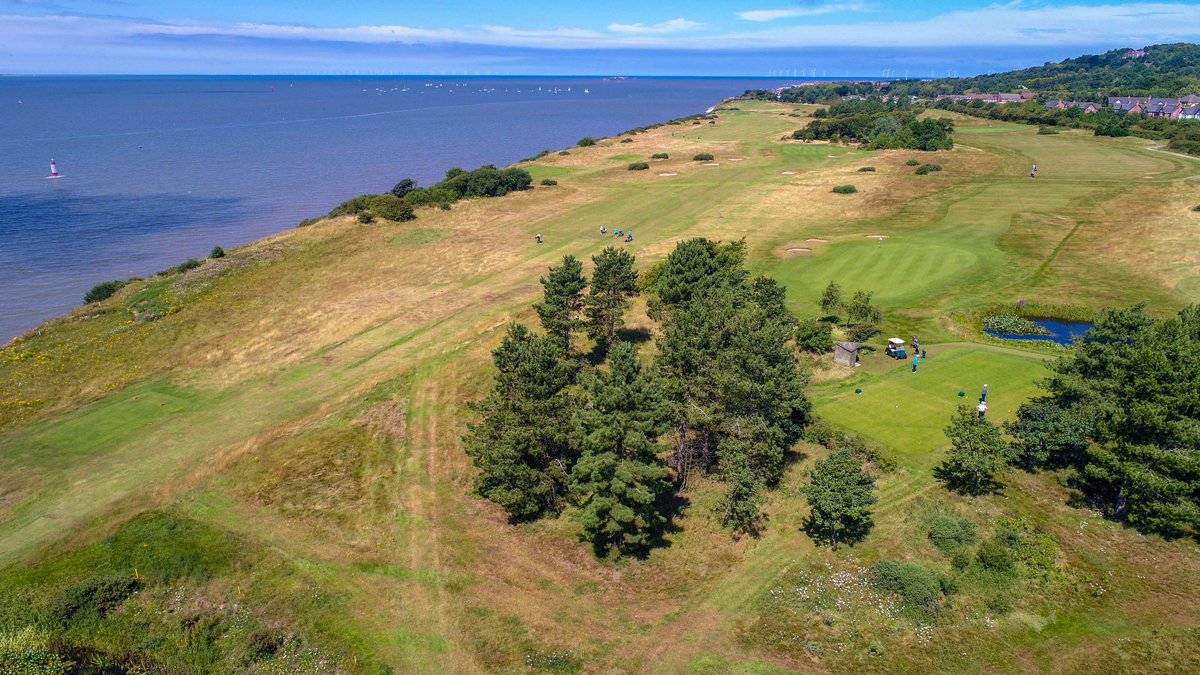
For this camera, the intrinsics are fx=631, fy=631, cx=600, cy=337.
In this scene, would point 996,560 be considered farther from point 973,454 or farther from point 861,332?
point 861,332

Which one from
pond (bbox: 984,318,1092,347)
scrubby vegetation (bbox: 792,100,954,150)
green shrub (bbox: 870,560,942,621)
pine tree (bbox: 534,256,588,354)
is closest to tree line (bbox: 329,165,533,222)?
pine tree (bbox: 534,256,588,354)

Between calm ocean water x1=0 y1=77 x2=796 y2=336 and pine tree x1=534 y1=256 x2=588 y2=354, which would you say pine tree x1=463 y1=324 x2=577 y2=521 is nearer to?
pine tree x1=534 y1=256 x2=588 y2=354

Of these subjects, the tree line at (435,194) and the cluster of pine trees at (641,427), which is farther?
the tree line at (435,194)

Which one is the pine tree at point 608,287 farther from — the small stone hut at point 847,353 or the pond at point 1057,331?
the pond at point 1057,331

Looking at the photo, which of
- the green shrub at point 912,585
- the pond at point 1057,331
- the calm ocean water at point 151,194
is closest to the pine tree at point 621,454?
the green shrub at point 912,585

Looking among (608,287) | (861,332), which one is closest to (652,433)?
(608,287)

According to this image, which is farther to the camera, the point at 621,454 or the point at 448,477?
the point at 448,477
